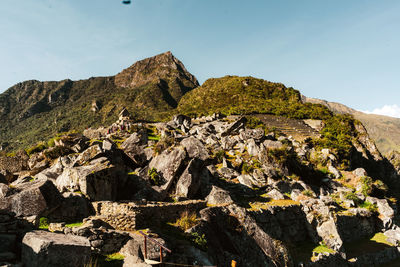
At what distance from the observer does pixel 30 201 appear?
1063 cm

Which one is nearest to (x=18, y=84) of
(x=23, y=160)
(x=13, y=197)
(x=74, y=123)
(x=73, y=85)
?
(x=73, y=85)

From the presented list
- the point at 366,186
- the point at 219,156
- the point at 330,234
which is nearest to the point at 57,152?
the point at 219,156

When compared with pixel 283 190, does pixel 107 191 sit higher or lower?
higher

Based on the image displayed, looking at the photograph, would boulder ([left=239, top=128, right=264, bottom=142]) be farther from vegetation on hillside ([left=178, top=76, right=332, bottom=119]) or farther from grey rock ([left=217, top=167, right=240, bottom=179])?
vegetation on hillside ([left=178, top=76, right=332, bottom=119])

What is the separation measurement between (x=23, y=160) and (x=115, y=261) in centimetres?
1709

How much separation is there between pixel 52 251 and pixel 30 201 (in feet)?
18.5

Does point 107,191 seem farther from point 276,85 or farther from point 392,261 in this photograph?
point 276,85

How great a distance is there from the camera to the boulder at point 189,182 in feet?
55.4

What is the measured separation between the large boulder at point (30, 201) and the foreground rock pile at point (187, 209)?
0.04 metres

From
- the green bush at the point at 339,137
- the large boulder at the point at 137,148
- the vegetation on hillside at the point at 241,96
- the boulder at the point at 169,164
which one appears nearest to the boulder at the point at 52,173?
the large boulder at the point at 137,148

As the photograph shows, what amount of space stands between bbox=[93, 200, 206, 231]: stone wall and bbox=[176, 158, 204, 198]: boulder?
368 cm

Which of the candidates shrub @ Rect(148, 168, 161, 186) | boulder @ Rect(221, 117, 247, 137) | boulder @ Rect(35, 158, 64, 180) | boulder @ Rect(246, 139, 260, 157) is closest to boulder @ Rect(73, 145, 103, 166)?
boulder @ Rect(35, 158, 64, 180)

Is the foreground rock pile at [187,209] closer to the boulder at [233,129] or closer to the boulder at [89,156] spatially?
the boulder at [89,156]

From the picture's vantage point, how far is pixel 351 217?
21844mm
